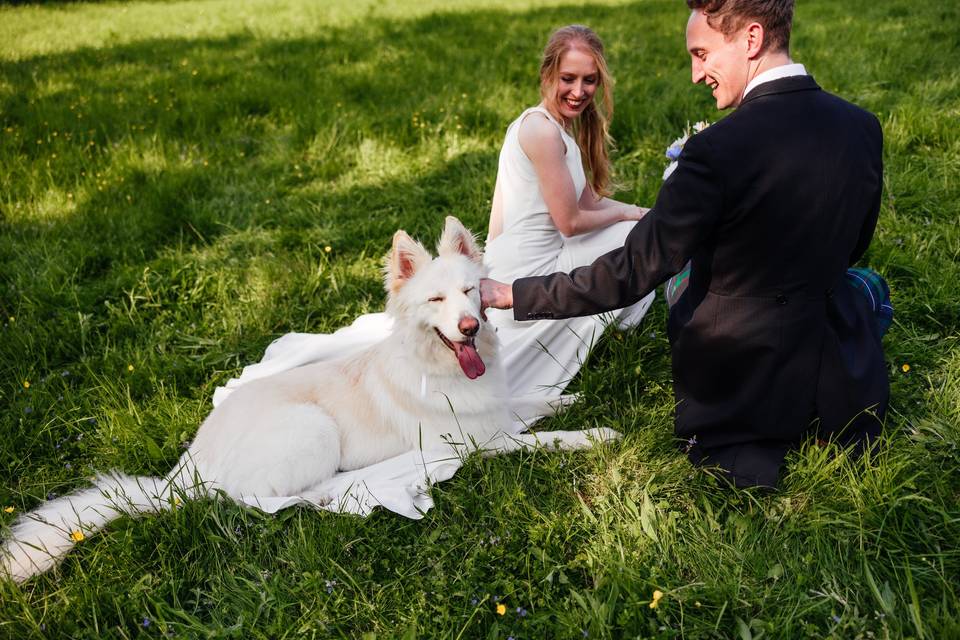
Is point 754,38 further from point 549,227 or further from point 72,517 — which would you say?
point 72,517

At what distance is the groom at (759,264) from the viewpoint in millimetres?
2109

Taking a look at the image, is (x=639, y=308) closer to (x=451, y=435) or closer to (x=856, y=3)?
(x=451, y=435)

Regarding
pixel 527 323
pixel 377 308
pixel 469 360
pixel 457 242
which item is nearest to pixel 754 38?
pixel 457 242

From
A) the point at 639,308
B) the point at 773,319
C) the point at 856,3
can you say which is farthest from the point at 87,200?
the point at 856,3

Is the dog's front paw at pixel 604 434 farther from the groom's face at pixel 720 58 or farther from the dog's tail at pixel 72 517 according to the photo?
the dog's tail at pixel 72 517

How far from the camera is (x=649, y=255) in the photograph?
2.30 meters

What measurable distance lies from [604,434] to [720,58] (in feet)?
5.66

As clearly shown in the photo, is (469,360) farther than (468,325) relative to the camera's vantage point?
Yes

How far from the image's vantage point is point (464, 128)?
6293 millimetres

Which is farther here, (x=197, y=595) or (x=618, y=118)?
(x=618, y=118)

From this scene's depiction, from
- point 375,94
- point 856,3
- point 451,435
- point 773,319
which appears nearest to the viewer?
point 773,319

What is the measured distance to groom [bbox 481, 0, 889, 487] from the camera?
83.0 inches

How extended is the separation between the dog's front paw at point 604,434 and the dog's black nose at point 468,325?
32.1 inches

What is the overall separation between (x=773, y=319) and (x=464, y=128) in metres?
4.63
